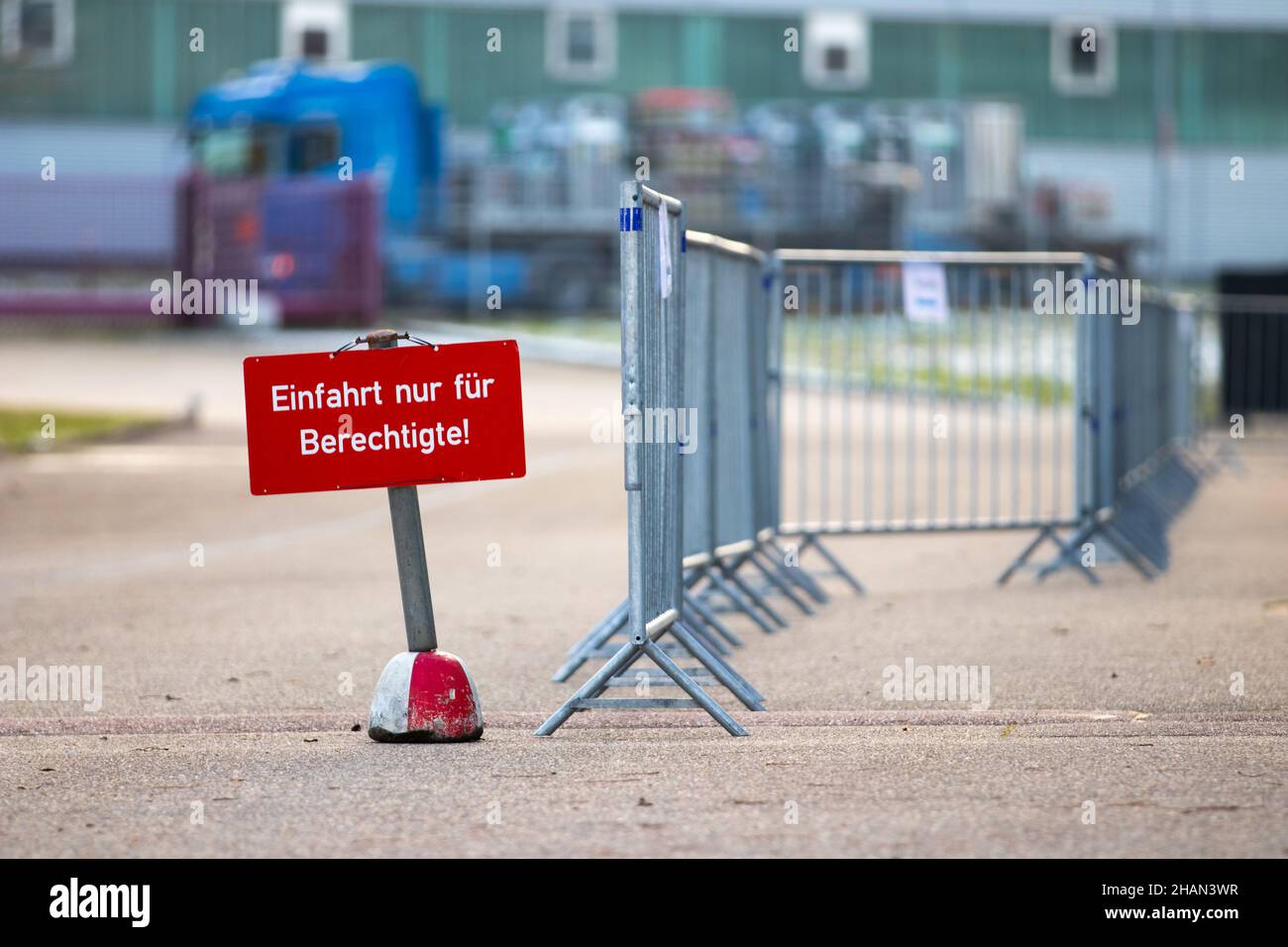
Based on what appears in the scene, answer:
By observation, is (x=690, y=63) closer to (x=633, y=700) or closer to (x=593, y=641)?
(x=593, y=641)

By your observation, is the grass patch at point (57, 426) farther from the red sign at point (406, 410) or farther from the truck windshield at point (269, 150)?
the red sign at point (406, 410)

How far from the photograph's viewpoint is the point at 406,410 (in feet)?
22.5

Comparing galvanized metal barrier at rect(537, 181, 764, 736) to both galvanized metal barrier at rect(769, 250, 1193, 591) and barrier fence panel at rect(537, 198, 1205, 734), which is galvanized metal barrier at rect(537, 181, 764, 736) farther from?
galvanized metal barrier at rect(769, 250, 1193, 591)

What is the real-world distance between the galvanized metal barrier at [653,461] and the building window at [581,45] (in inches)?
1564

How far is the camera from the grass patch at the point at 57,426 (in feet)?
69.2

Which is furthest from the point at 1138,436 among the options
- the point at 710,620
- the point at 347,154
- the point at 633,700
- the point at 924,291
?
the point at 347,154

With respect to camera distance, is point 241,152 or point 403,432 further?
point 241,152

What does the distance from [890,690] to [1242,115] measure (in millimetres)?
46129

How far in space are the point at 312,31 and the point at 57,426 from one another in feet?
82.1

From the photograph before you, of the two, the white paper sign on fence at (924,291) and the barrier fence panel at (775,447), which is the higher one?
the white paper sign on fence at (924,291)

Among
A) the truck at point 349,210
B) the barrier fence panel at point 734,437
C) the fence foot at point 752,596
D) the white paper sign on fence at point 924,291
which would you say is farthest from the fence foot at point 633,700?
the truck at point 349,210

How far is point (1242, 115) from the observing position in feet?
168
